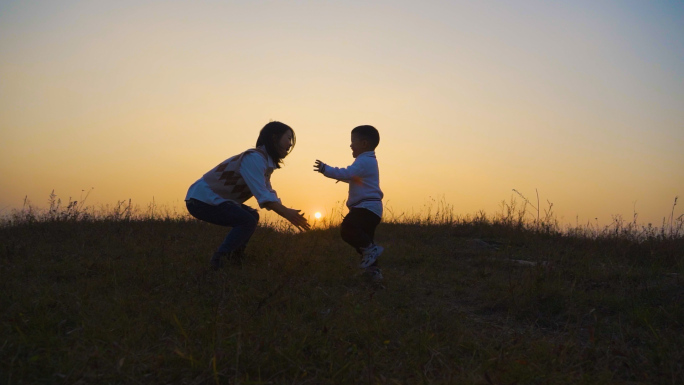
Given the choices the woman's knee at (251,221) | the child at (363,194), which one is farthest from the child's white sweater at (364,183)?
the woman's knee at (251,221)

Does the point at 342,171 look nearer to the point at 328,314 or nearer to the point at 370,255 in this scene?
the point at 370,255

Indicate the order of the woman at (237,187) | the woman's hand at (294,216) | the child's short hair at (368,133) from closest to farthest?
the woman's hand at (294,216)
the woman at (237,187)
the child's short hair at (368,133)

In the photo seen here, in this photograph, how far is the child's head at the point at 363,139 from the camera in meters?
5.44

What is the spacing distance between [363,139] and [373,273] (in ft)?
4.65

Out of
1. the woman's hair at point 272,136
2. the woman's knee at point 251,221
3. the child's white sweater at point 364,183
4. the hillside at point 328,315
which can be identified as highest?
the woman's hair at point 272,136

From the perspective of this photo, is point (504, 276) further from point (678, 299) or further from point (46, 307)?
point (46, 307)

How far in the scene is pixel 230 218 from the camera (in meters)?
5.13

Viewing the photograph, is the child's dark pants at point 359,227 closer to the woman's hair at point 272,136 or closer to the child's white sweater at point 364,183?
the child's white sweater at point 364,183

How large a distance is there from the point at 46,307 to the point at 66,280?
105 cm

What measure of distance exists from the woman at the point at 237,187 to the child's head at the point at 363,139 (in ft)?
2.10

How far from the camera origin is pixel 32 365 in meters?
2.70

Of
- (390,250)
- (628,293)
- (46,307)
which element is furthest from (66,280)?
(628,293)

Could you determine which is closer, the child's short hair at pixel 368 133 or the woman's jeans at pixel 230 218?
the woman's jeans at pixel 230 218

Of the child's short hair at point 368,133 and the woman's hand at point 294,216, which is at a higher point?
the child's short hair at point 368,133
